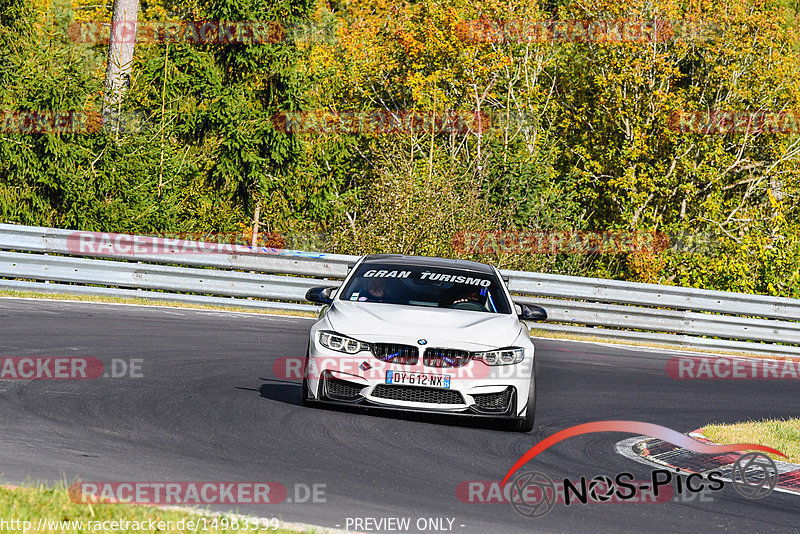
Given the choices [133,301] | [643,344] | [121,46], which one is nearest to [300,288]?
[133,301]

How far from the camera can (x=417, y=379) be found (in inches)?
368

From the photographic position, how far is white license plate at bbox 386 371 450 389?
934 centimetres

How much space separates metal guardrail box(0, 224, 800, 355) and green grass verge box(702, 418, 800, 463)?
7924mm

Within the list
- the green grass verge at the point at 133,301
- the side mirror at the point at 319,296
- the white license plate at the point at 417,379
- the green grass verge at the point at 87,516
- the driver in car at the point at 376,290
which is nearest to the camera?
the green grass verge at the point at 87,516

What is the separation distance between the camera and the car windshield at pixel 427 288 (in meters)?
10.6

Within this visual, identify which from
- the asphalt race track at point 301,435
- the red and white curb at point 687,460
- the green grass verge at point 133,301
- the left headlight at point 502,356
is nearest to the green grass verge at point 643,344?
the green grass verge at point 133,301

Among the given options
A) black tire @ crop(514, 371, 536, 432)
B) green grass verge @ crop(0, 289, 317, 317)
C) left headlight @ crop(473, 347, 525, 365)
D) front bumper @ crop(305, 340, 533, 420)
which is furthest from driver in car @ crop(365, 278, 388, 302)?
green grass verge @ crop(0, 289, 317, 317)

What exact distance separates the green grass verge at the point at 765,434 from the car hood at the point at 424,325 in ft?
7.20

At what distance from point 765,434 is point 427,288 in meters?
3.47

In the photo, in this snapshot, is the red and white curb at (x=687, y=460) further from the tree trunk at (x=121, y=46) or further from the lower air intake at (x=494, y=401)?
the tree trunk at (x=121, y=46)

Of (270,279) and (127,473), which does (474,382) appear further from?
(270,279)

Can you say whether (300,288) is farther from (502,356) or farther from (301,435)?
(301,435)

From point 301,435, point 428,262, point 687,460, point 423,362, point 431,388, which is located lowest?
point 687,460

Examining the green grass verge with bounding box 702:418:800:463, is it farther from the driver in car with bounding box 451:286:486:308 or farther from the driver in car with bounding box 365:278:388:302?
the driver in car with bounding box 365:278:388:302
